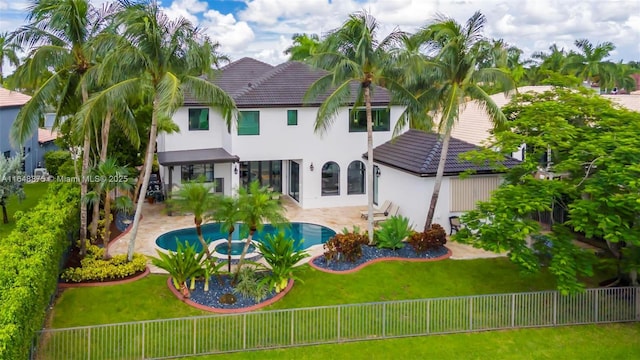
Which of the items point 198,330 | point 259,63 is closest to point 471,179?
point 198,330

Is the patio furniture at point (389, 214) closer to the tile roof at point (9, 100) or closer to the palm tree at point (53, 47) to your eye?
the palm tree at point (53, 47)

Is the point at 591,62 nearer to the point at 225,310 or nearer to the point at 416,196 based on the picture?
the point at 416,196

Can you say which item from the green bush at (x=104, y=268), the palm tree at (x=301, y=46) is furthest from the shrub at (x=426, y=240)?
the palm tree at (x=301, y=46)

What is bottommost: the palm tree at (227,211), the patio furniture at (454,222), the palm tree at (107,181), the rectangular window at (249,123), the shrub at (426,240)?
the shrub at (426,240)

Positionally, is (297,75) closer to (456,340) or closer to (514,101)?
(514,101)

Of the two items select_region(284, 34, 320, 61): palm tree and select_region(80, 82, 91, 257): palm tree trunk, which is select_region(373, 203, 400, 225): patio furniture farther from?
select_region(284, 34, 320, 61): palm tree

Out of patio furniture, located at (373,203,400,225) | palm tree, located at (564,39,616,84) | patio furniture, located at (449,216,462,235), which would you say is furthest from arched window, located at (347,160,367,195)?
palm tree, located at (564,39,616,84)

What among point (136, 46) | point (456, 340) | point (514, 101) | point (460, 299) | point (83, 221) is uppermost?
point (136, 46)
